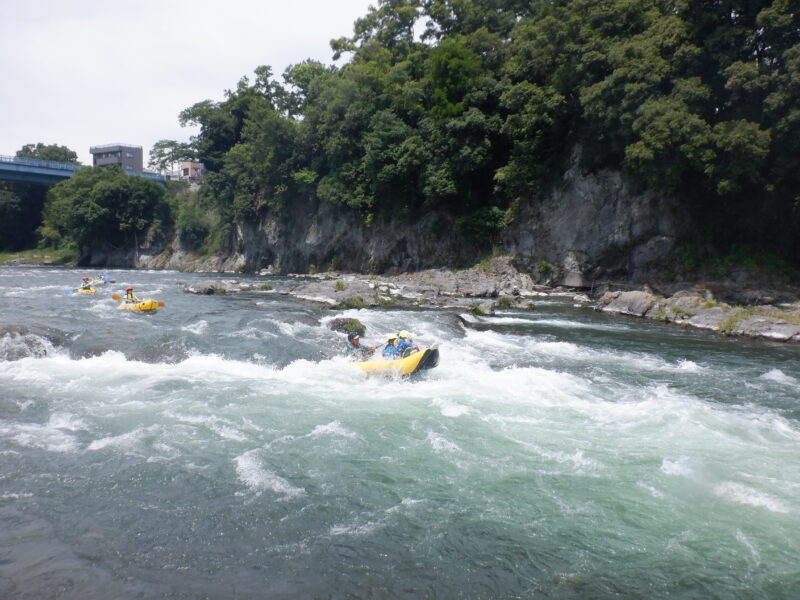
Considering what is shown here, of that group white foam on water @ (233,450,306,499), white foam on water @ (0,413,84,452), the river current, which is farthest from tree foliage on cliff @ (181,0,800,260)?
white foam on water @ (0,413,84,452)

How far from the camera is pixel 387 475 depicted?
25.9 ft

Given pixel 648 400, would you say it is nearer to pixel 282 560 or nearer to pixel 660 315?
pixel 282 560

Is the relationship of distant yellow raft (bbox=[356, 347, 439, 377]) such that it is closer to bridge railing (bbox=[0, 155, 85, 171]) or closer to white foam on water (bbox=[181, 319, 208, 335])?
white foam on water (bbox=[181, 319, 208, 335])

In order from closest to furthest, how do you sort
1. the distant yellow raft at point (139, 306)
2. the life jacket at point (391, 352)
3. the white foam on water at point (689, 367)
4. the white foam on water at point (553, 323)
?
the life jacket at point (391, 352) < the white foam on water at point (689, 367) < the white foam on water at point (553, 323) < the distant yellow raft at point (139, 306)

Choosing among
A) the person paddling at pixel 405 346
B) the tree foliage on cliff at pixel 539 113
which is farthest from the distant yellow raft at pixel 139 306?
the tree foliage on cliff at pixel 539 113

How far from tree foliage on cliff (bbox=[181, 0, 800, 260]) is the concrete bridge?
910 inches

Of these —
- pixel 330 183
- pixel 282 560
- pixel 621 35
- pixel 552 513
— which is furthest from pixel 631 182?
pixel 282 560

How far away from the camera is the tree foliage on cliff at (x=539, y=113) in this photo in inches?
883

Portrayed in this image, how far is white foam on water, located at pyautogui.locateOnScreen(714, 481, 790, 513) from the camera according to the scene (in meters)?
7.14

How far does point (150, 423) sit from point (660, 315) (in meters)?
19.3

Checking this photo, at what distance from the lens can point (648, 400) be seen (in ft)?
37.6

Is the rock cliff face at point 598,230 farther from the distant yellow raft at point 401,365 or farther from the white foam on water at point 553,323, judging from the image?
the distant yellow raft at point 401,365

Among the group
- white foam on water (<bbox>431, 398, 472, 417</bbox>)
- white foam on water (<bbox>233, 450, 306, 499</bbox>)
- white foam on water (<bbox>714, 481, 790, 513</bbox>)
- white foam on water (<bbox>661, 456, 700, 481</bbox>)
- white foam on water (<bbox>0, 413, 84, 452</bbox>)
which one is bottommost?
white foam on water (<bbox>0, 413, 84, 452</bbox>)

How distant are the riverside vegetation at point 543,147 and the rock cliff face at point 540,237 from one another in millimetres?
99
